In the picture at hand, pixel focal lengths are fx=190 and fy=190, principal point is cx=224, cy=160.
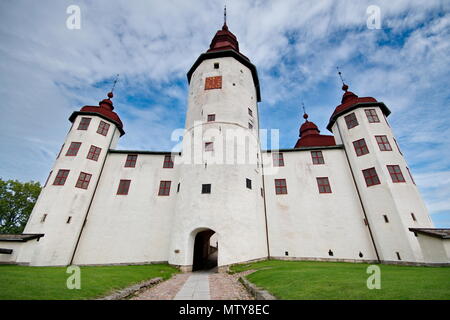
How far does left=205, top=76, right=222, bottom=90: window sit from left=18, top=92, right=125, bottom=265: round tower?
10824 mm

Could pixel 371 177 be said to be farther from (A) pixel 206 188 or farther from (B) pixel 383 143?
(A) pixel 206 188

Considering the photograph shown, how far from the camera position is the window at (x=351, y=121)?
714 inches

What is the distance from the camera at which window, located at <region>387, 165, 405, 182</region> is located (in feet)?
49.0

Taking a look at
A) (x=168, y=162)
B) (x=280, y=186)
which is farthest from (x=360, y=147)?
(x=168, y=162)

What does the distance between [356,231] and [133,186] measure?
806 inches

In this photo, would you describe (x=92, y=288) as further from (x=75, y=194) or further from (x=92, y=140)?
(x=92, y=140)

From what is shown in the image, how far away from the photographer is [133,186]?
61.8 feet

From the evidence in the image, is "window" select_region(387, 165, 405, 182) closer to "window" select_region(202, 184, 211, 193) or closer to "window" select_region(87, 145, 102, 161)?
"window" select_region(202, 184, 211, 193)

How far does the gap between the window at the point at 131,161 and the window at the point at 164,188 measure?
382cm

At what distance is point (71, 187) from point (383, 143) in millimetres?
27451

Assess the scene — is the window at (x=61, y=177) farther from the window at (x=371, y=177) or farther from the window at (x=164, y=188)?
the window at (x=371, y=177)

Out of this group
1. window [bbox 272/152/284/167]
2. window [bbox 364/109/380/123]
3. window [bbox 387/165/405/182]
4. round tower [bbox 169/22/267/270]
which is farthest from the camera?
window [bbox 272/152/284/167]

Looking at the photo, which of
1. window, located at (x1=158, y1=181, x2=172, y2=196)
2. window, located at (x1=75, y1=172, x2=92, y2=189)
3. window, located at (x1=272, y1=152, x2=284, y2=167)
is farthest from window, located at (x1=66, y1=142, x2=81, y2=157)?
window, located at (x1=272, y1=152, x2=284, y2=167)
